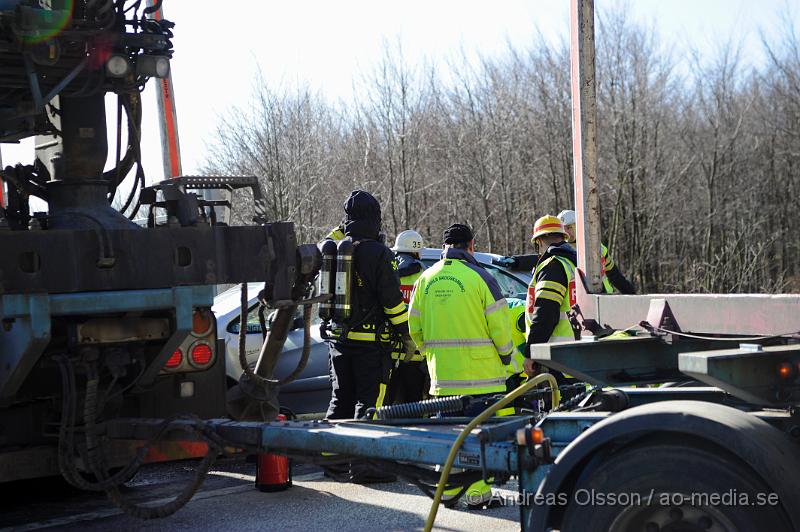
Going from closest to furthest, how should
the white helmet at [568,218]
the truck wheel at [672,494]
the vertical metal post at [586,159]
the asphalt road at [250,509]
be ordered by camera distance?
1. the truck wheel at [672,494]
2. the asphalt road at [250,509]
3. the vertical metal post at [586,159]
4. the white helmet at [568,218]

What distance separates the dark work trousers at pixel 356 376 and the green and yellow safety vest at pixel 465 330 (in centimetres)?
61

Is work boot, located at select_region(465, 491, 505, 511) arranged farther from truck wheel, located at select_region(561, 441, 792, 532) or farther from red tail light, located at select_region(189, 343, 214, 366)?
truck wheel, located at select_region(561, 441, 792, 532)

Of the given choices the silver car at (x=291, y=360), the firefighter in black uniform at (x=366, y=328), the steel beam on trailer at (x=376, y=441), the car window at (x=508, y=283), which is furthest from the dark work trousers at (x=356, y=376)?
the car window at (x=508, y=283)

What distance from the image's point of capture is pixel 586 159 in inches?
281

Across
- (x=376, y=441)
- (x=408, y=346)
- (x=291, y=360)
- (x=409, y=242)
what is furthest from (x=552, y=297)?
(x=376, y=441)

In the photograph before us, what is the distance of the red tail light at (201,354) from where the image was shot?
5.86m

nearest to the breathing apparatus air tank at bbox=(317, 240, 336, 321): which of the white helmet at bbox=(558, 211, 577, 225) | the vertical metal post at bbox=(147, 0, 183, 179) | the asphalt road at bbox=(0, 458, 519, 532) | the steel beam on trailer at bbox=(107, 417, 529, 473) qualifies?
the asphalt road at bbox=(0, 458, 519, 532)

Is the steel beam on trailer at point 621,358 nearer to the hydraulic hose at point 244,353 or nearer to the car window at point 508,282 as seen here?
the hydraulic hose at point 244,353

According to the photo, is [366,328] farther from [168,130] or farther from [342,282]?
[168,130]

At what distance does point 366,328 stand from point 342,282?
1.26ft

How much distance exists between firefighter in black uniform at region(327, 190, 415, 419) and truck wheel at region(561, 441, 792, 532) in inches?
141

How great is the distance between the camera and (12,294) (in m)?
4.70

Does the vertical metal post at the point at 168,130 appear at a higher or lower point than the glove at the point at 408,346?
higher

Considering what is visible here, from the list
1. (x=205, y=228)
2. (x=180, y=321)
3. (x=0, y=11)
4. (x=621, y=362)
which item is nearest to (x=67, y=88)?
(x=0, y=11)
